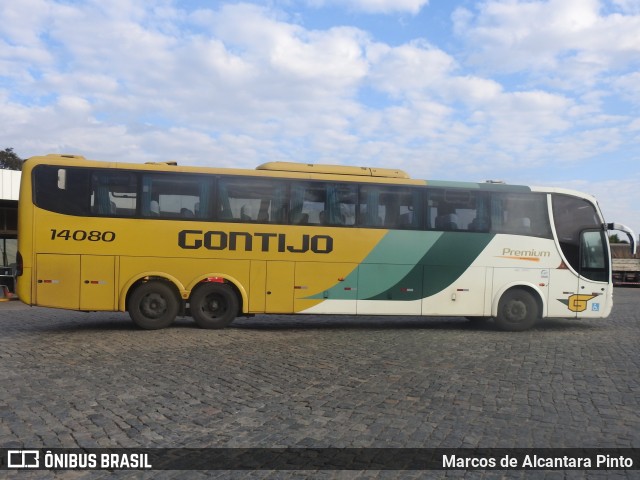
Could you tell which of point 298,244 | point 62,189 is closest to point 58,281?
point 62,189

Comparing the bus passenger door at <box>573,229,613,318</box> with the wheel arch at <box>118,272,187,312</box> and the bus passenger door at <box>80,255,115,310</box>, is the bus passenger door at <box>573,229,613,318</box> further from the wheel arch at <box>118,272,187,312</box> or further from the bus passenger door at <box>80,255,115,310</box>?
→ the bus passenger door at <box>80,255,115,310</box>

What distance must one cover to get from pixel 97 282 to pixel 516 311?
28.5 feet

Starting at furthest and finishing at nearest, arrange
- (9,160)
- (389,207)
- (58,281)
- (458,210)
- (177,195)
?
(9,160) < (458,210) < (389,207) < (177,195) < (58,281)

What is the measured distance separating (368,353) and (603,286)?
6.45m

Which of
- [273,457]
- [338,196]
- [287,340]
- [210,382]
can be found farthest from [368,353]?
[273,457]

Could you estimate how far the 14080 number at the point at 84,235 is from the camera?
428 inches

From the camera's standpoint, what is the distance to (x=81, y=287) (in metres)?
11.0

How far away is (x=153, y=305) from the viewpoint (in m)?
11.2

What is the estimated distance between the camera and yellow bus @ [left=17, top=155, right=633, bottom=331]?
1095cm

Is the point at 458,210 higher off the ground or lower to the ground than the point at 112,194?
lower

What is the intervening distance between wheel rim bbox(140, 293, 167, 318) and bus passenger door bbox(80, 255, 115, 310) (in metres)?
0.59

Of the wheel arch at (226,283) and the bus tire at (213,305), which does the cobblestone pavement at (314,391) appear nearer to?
the bus tire at (213,305)

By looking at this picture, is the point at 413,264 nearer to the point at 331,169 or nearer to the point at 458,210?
the point at 458,210

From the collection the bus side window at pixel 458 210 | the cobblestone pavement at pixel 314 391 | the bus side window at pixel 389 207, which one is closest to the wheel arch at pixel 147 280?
the cobblestone pavement at pixel 314 391
